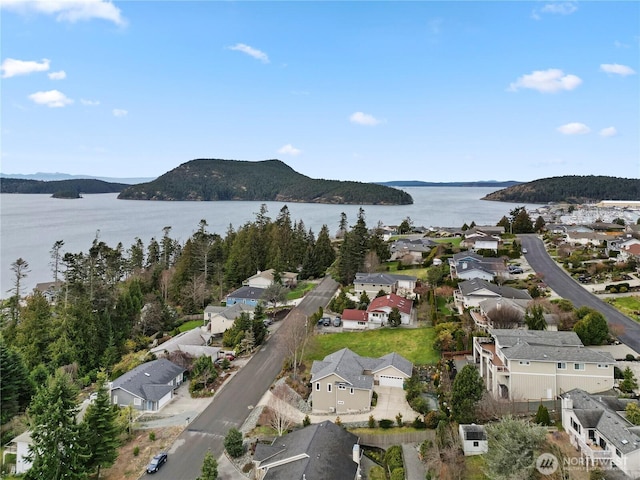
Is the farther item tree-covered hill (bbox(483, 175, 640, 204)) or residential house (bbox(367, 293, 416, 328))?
tree-covered hill (bbox(483, 175, 640, 204))

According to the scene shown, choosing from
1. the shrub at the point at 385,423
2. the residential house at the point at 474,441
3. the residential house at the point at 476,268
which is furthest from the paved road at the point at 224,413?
the residential house at the point at 476,268

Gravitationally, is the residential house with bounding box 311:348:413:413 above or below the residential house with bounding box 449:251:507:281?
below

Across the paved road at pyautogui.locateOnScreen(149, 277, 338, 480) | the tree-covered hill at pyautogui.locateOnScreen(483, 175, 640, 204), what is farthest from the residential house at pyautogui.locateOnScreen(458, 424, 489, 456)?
the tree-covered hill at pyautogui.locateOnScreen(483, 175, 640, 204)

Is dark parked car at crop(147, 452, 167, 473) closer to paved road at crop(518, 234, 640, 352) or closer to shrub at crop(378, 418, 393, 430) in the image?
shrub at crop(378, 418, 393, 430)

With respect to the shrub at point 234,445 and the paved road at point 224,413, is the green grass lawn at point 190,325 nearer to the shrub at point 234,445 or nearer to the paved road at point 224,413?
the paved road at point 224,413

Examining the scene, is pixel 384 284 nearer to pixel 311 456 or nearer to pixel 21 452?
pixel 311 456

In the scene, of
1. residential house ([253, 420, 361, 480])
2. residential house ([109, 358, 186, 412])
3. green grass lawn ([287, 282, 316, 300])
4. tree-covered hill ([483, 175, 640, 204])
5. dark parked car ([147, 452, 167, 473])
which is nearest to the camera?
residential house ([253, 420, 361, 480])

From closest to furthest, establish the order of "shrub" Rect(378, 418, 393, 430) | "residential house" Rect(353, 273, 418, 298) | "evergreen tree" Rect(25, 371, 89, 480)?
"evergreen tree" Rect(25, 371, 89, 480), "shrub" Rect(378, 418, 393, 430), "residential house" Rect(353, 273, 418, 298)
